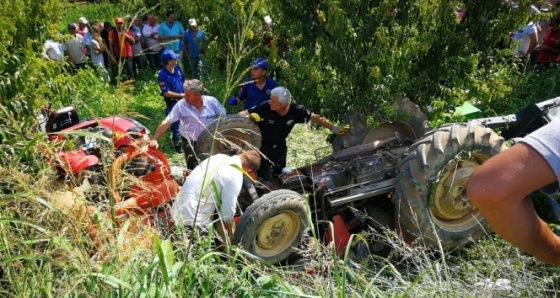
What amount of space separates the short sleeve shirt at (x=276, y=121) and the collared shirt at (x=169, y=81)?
107 inches

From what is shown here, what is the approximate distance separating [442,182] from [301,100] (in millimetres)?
2093

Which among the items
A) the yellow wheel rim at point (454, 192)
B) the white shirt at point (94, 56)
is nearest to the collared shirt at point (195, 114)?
the yellow wheel rim at point (454, 192)

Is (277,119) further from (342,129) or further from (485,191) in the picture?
(485,191)

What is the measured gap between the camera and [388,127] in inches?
227

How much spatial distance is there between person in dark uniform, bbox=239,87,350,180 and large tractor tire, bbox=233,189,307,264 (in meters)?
1.38

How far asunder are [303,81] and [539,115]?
2409 millimetres

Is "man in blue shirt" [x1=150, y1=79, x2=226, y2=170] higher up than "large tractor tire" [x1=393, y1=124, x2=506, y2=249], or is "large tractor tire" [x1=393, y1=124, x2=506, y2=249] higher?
"large tractor tire" [x1=393, y1=124, x2=506, y2=249]

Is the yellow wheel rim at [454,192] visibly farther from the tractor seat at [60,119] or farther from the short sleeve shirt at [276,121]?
the tractor seat at [60,119]

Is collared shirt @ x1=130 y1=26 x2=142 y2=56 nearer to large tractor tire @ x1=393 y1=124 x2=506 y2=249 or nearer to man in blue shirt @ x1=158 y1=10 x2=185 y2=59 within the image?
man in blue shirt @ x1=158 y1=10 x2=185 y2=59

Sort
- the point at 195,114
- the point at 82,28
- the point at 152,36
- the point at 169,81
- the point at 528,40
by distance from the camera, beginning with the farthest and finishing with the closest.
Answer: the point at 152,36 → the point at 82,28 → the point at 528,40 → the point at 169,81 → the point at 195,114

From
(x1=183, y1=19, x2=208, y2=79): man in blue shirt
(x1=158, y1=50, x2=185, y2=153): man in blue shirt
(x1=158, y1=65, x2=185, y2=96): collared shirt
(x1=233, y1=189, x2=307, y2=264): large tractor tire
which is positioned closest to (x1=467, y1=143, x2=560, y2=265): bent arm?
(x1=233, y1=189, x2=307, y2=264): large tractor tire

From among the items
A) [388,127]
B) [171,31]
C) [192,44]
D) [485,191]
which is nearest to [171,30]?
[171,31]

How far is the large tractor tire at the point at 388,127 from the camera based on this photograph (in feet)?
18.5

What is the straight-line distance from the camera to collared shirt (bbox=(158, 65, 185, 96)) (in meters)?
8.20
